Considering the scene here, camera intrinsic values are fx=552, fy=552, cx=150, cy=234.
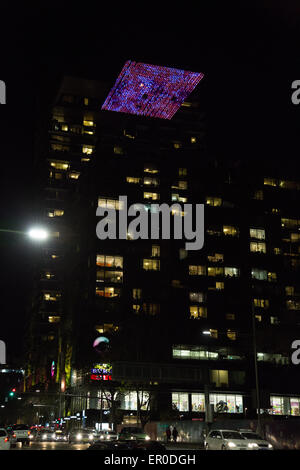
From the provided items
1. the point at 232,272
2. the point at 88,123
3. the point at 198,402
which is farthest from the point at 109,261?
the point at 88,123

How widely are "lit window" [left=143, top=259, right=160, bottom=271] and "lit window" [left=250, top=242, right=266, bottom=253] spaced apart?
21319mm

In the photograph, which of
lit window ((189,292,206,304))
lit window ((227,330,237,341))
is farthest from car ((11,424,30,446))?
lit window ((227,330,237,341))

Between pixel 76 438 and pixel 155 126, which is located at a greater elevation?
pixel 155 126

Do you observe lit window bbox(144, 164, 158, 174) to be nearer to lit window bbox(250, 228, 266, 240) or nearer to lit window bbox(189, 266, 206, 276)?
lit window bbox(189, 266, 206, 276)

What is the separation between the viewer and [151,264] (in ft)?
A: 357

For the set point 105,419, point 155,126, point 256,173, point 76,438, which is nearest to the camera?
point 76,438

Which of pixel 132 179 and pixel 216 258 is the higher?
pixel 132 179

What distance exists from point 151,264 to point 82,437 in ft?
203

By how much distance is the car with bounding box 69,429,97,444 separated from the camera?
48.2m

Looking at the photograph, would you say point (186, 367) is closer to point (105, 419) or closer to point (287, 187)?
point (105, 419)

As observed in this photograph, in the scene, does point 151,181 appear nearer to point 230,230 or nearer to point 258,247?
point 230,230

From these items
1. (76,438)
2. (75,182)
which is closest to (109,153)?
(75,182)

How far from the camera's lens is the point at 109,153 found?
118562 mm

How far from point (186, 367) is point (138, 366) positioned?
10.3 metres
